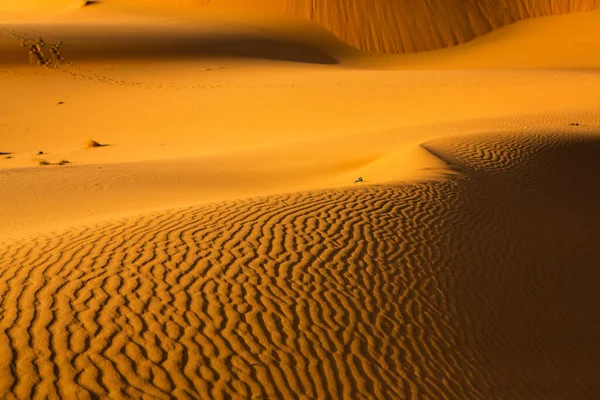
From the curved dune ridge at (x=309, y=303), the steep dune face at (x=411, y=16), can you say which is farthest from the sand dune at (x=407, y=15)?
the curved dune ridge at (x=309, y=303)

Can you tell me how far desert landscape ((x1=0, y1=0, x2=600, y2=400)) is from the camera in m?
5.13

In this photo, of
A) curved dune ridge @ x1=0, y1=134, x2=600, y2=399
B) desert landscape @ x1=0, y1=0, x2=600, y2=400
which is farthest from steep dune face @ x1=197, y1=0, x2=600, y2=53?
curved dune ridge @ x1=0, y1=134, x2=600, y2=399

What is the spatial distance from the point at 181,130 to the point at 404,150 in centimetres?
1029

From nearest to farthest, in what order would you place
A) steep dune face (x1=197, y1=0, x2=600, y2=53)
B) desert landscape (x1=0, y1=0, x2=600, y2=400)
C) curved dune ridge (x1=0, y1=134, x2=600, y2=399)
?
curved dune ridge (x1=0, y1=134, x2=600, y2=399) < desert landscape (x1=0, y1=0, x2=600, y2=400) < steep dune face (x1=197, y1=0, x2=600, y2=53)

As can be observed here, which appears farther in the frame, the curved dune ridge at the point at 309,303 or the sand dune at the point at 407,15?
the sand dune at the point at 407,15

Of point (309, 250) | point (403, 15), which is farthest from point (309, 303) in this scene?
point (403, 15)

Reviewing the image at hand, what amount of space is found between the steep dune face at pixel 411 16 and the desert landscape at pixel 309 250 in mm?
17267

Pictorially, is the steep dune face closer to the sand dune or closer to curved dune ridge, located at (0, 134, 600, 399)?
the sand dune

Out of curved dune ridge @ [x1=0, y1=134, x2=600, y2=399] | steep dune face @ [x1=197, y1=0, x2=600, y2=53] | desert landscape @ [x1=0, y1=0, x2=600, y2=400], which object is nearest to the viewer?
curved dune ridge @ [x1=0, y1=134, x2=600, y2=399]

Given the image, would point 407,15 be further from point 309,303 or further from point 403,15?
point 309,303

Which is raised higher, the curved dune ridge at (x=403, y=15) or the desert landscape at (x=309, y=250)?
the curved dune ridge at (x=403, y=15)

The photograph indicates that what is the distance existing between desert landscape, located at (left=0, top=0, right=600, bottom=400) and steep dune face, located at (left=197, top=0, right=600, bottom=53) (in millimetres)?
17267

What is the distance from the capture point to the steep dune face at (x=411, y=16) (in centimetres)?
3994

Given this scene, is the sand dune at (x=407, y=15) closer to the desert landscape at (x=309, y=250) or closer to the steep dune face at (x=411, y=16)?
the steep dune face at (x=411, y=16)
